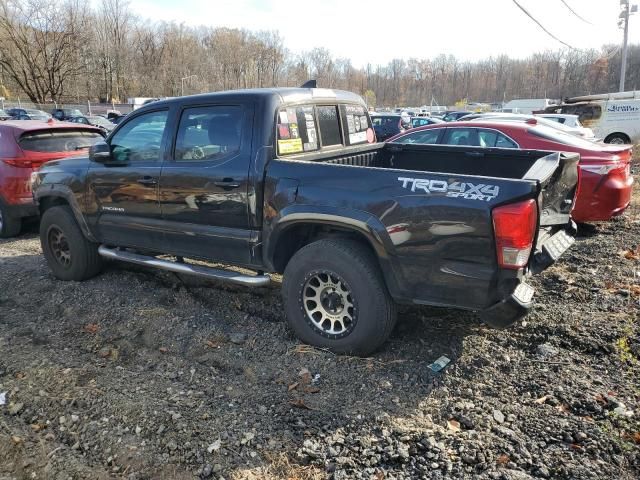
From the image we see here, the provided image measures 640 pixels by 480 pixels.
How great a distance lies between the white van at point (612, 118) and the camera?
18.0 metres

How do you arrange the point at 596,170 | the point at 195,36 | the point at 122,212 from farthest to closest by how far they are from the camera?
the point at 195,36 < the point at 596,170 < the point at 122,212

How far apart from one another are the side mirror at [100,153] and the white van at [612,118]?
18.1 metres

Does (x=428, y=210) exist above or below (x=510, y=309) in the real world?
above

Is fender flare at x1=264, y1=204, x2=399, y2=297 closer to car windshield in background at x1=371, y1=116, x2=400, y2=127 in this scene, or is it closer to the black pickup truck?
the black pickup truck

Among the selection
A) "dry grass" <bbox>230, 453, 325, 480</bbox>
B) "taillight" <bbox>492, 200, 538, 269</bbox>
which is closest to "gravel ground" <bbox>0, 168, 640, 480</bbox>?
"dry grass" <bbox>230, 453, 325, 480</bbox>

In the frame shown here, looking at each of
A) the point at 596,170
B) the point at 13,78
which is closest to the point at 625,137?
the point at 596,170

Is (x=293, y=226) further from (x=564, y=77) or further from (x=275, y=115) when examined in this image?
(x=564, y=77)

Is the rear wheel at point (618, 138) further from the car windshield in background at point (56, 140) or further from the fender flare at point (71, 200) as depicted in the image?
the fender flare at point (71, 200)

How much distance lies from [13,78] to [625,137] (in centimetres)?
6579

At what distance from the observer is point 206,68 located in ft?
281

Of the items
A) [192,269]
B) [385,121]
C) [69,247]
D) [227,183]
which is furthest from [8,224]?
[385,121]

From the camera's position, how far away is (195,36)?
87.3m

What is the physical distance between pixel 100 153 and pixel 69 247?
4.25ft

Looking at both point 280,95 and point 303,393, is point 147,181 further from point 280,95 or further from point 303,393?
point 303,393
